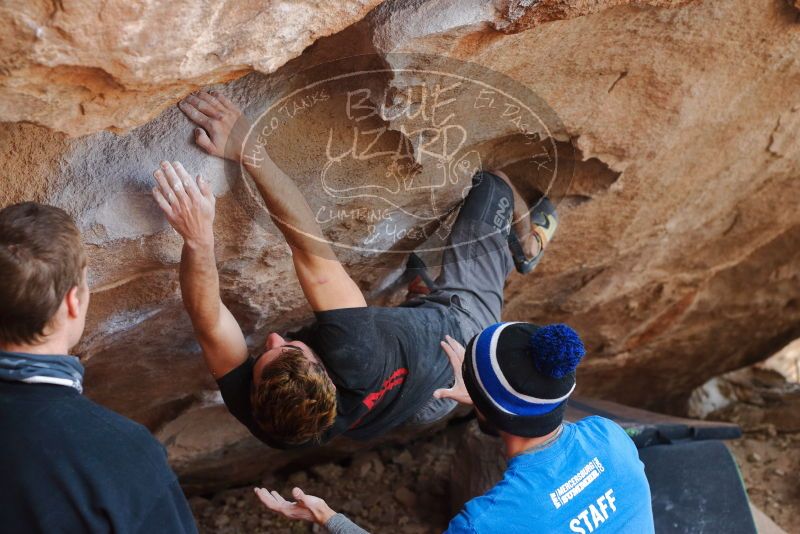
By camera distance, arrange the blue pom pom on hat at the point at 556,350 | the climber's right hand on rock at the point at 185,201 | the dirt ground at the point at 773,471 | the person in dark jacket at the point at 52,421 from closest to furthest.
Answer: the person in dark jacket at the point at 52,421 < the blue pom pom on hat at the point at 556,350 < the climber's right hand on rock at the point at 185,201 < the dirt ground at the point at 773,471

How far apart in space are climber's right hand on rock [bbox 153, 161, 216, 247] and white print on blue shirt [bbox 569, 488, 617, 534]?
3.61 feet

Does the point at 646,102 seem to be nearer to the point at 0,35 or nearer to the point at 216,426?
the point at 0,35

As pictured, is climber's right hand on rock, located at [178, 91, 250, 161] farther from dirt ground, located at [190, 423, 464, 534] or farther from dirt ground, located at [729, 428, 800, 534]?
dirt ground, located at [729, 428, 800, 534]

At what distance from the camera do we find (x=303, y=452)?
3.93m

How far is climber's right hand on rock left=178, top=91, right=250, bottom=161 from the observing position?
6.84 feet

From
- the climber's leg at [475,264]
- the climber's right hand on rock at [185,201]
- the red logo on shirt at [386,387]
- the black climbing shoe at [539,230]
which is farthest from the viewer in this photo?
the black climbing shoe at [539,230]

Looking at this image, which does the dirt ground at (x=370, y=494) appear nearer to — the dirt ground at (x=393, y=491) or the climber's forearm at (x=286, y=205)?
the dirt ground at (x=393, y=491)

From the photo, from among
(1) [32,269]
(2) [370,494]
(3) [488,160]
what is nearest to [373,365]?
(3) [488,160]

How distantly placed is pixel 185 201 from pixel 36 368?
0.65 m

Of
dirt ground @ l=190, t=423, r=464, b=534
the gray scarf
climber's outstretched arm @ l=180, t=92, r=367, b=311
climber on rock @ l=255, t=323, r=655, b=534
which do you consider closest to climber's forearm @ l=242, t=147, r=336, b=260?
climber's outstretched arm @ l=180, t=92, r=367, b=311

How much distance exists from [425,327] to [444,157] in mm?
510

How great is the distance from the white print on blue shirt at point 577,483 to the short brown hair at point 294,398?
59 centimetres

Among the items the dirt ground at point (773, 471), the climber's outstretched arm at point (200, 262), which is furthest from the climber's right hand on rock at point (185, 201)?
the dirt ground at point (773, 471)

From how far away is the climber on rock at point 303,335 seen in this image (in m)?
2.08
